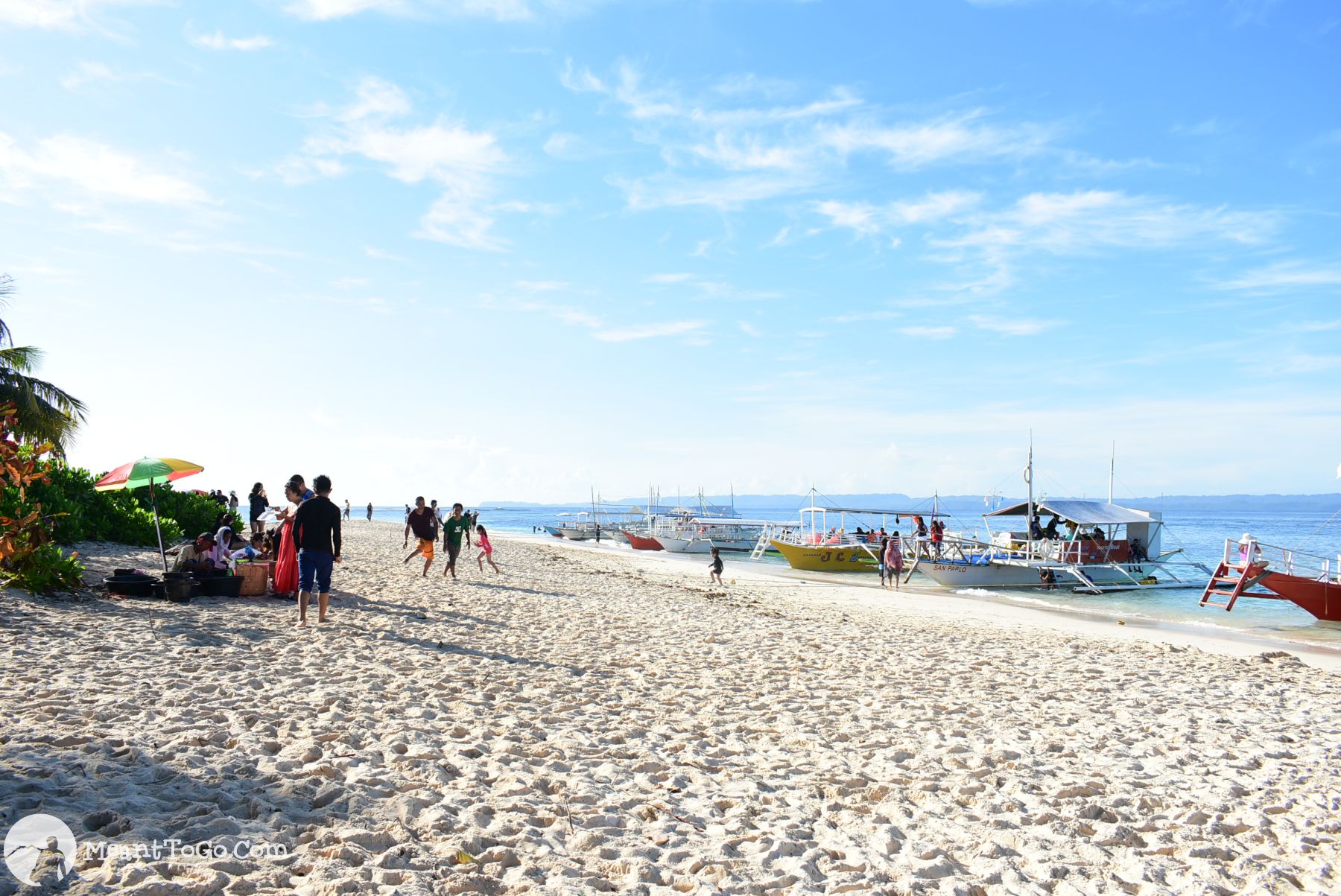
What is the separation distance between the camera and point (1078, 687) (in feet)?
28.6

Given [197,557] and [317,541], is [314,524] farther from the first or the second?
[197,557]

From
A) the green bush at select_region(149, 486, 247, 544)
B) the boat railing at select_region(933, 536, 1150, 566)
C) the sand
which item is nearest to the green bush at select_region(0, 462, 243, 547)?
the green bush at select_region(149, 486, 247, 544)

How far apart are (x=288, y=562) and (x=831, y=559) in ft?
90.2

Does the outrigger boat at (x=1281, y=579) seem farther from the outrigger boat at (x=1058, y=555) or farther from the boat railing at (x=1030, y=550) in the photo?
the boat railing at (x=1030, y=550)

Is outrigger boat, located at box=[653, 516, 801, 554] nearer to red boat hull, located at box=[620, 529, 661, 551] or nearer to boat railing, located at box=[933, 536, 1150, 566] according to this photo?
red boat hull, located at box=[620, 529, 661, 551]

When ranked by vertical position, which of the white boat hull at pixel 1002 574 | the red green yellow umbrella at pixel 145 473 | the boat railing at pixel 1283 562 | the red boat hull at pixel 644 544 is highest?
the red green yellow umbrella at pixel 145 473

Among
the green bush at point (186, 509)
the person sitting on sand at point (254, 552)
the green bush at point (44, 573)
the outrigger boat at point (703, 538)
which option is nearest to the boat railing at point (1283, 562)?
the person sitting on sand at point (254, 552)

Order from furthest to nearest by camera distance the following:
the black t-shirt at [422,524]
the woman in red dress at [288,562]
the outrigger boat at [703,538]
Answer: the outrigger boat at [703,538], the black t-shirt at [422,524], the woman in red dress at [288,562]

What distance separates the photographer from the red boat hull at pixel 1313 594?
19.5 metres

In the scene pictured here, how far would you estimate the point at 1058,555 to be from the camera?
97.7 feet

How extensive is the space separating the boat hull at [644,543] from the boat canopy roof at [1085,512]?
2451cm

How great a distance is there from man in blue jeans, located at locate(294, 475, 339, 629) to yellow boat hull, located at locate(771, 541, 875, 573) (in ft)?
90.8

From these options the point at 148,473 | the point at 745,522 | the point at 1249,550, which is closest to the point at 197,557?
the point at 148,473

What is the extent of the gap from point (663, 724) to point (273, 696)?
3.14 metres
